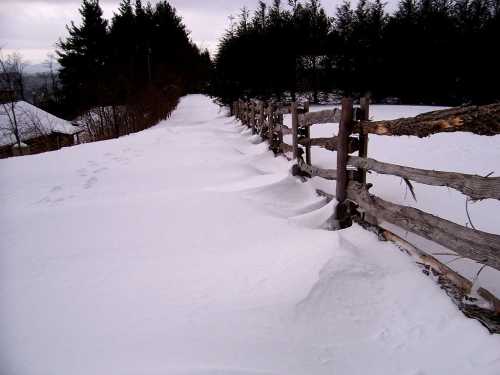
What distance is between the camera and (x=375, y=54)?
21.6 metres

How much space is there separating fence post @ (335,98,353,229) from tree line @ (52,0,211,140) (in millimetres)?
15687

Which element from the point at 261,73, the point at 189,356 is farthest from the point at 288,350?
the point at 261,73

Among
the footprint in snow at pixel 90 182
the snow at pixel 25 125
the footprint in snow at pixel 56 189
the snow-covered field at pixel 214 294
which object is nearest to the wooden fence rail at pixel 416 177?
the snow-covered field at pixel 214 294

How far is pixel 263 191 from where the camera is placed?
471 centimetres

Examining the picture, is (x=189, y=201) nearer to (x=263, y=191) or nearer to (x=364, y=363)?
(x=263, y=191)

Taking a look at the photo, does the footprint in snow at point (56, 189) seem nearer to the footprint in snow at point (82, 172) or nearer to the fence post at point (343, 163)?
the footprint in snow at point (82, 172)

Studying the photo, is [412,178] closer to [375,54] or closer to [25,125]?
[375,54]

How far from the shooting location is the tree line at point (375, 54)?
1894 cm

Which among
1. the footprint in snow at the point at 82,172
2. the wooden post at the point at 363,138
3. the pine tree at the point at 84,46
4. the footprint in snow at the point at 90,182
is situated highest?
the pine tree at the point at 84,46

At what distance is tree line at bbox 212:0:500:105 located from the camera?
18.9 m

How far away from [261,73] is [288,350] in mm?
19445

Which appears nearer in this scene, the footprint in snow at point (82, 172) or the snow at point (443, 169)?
the snow at point (443, 169)

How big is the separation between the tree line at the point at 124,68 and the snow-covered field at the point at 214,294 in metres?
14.6

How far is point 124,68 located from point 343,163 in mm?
22695
